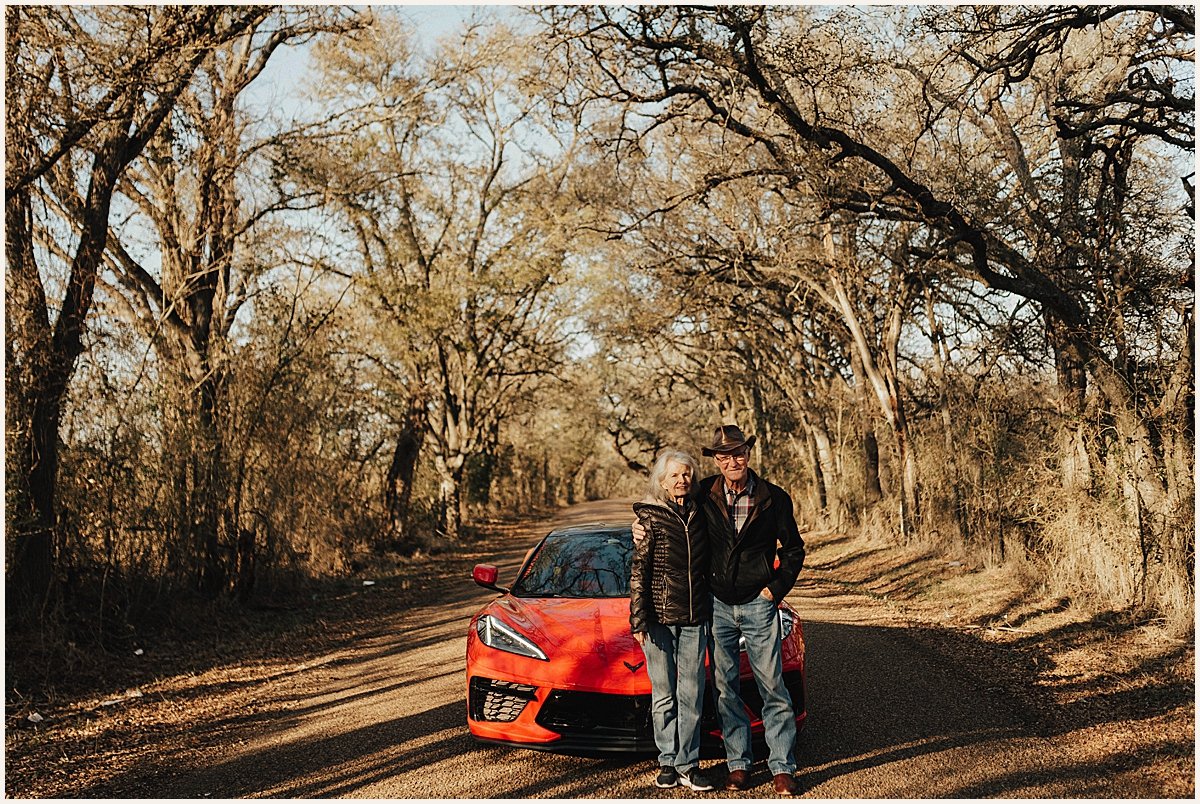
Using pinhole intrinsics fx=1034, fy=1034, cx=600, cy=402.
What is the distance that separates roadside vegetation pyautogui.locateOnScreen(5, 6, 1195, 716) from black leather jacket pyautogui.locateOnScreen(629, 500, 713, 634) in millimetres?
5382

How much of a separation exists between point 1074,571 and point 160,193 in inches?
498

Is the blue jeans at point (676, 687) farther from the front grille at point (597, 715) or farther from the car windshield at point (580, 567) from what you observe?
the car windshield at point (580, 567)

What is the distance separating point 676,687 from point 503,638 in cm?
132

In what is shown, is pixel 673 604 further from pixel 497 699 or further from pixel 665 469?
pixel 497 699

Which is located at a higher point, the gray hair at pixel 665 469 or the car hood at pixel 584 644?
the gray hair at pixel 665 469

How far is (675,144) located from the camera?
20406 millimetres

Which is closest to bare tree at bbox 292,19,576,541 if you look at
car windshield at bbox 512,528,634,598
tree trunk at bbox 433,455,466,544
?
tree trunk at bbox 433,455,466,544

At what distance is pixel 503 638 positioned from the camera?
22.5 feet

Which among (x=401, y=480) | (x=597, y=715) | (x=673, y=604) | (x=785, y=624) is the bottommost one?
(x=597, y=715)

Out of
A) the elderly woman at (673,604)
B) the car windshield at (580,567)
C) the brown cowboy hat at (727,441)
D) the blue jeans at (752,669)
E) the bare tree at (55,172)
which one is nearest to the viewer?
the blue jeans at (752,669)

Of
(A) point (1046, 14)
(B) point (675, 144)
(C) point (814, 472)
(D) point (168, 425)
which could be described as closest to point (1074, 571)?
(A) point (1046, 14)

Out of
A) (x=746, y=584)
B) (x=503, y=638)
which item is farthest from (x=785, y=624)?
(x=503, y=638)

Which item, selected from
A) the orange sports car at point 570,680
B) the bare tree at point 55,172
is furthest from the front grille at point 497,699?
the bare tree at point 55,172

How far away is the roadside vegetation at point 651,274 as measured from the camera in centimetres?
996
